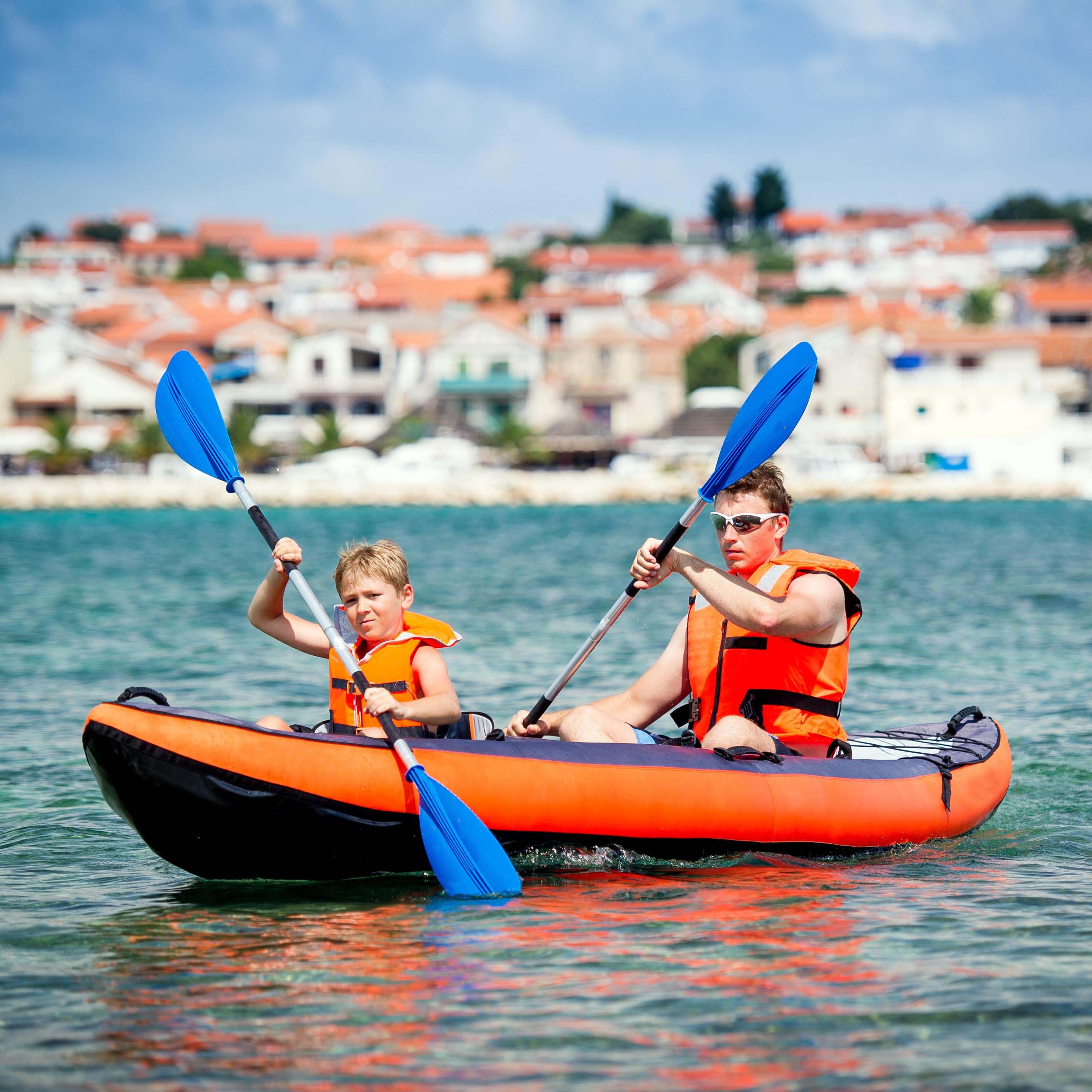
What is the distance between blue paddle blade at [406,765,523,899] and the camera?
4.71 meters

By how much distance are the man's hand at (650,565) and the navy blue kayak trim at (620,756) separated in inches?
23.0

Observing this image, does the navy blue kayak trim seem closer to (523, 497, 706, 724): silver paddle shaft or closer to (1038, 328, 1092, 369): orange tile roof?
(523, 497, 706, 724): silver paddle shaft

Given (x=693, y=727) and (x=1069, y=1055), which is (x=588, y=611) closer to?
(x=693, y=727)

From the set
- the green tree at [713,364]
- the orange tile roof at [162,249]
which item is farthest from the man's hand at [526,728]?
the orange tile roof at [162,249]

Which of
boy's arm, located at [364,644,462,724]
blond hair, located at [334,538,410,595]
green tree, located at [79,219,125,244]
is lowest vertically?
boy's arm, located at [364,644,462,724]

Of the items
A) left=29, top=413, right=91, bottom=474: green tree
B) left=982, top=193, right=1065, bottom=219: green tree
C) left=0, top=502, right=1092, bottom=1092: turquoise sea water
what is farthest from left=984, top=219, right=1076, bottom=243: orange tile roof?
left=0, top=502, right=1092, bottom=1092: turquoise sea water

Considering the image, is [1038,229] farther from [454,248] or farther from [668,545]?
[668,545]

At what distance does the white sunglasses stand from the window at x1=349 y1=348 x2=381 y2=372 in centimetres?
4860

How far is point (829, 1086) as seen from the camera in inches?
134

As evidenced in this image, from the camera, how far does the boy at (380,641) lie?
493cm

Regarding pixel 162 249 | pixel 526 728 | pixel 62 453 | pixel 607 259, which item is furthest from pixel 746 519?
pixel 162 249

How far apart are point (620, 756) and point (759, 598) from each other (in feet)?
2.39

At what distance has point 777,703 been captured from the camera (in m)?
5.30

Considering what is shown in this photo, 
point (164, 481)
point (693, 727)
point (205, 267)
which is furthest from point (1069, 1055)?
point (205, 267)
